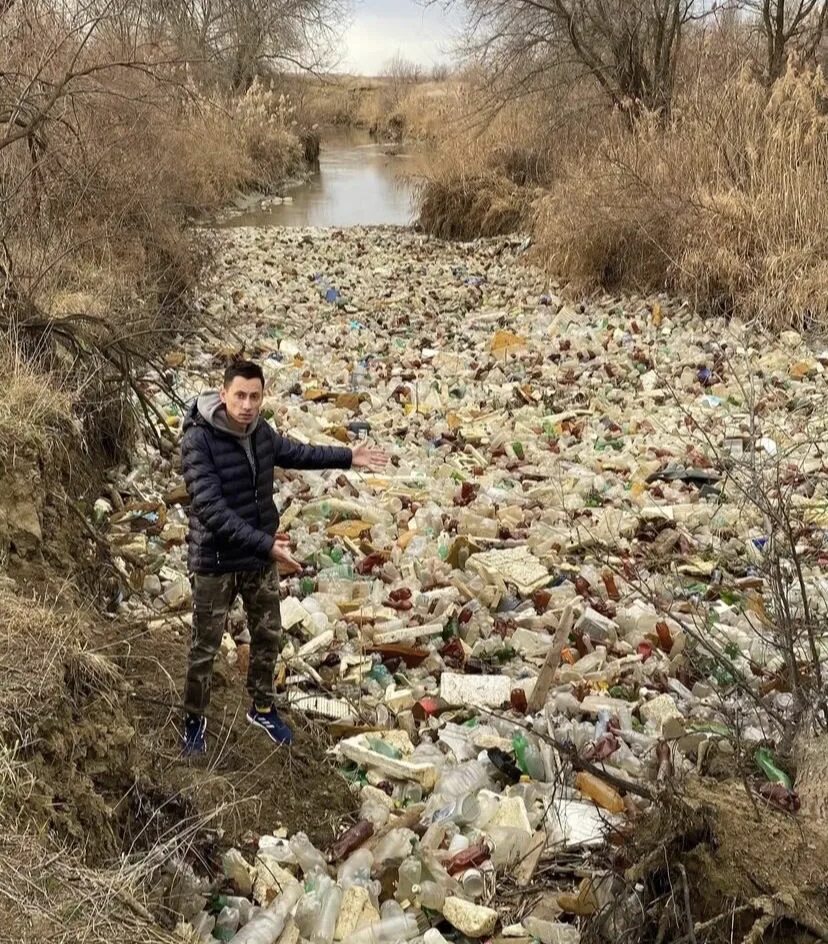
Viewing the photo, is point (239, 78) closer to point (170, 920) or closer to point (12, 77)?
point (12, 77)

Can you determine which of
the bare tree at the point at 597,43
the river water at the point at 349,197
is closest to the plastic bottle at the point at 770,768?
the bare tree at the point at 597,43

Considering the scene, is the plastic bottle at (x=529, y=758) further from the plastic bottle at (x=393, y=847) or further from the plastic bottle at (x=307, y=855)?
the plastic bottle at (x=307, y=855)

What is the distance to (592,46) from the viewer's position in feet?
54.3

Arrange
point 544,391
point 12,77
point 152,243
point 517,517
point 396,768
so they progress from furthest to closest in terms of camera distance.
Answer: point 152,243, point 544,391, point 12,77, point 517,517, point 396,768

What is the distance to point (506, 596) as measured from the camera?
458 cm

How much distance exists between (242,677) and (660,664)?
68.5 inches

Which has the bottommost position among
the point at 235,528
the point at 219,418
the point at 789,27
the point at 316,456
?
the point at 235,528

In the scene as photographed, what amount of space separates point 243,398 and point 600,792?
174cm

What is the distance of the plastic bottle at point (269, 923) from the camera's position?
2.45 m

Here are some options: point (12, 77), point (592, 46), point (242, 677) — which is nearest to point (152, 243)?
point (12, 77)

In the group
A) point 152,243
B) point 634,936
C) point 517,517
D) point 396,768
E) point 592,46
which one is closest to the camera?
point 634,936

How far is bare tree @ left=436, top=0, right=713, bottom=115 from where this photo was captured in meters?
15.4

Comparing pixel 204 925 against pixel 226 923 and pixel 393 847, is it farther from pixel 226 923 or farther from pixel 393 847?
pixel 393 847

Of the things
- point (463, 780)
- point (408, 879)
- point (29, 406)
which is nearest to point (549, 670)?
point (463, 780)
